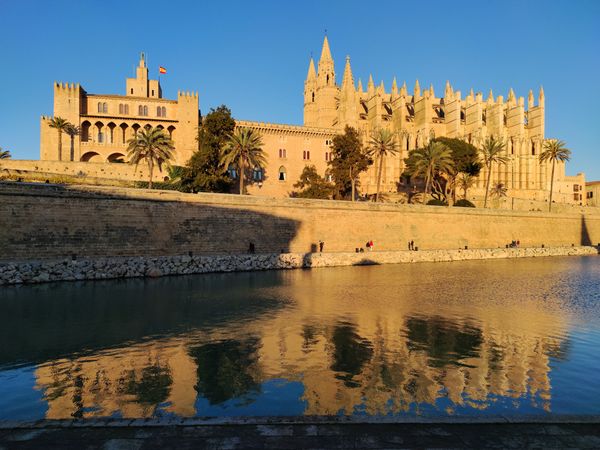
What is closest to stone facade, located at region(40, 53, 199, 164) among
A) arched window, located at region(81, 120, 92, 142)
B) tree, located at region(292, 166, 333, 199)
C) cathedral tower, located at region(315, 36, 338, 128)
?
arched window, located at region(81, 120, 92, 142)

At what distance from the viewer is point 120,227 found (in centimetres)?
2761

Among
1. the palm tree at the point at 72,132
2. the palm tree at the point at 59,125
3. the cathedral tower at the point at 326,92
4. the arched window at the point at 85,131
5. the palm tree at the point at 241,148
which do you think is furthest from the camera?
the cathedral tower at the point at 326,92

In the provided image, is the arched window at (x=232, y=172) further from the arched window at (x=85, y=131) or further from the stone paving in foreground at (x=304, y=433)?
the stone paving in foreground at (x=304, y=433)

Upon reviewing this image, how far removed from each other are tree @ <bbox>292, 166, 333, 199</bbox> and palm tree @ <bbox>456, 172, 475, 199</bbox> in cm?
2081

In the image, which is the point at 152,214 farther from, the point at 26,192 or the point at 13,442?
the point at 13,442

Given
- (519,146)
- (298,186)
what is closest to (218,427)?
(298,186)

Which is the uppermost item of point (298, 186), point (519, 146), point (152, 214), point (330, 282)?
point (519, 146)

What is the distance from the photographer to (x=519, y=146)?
236ft

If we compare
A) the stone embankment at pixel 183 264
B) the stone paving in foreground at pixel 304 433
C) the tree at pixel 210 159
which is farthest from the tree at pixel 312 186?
the stone paving in foreground at pixel 304 433

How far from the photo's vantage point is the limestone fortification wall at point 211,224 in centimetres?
2505

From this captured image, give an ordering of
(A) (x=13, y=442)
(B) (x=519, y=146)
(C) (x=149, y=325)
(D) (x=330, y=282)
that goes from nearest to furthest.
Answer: (A) (x=13, y=442), (C) (x=149, y=325), (D) (x=330, y=282), (B) (x=519, y=146)

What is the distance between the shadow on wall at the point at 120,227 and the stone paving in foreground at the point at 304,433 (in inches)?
896

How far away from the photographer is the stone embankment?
23.3 m

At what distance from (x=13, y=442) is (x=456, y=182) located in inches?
2505
